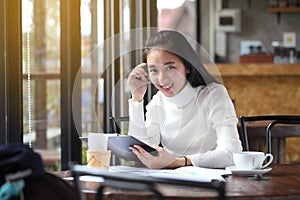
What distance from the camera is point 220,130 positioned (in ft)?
7.56

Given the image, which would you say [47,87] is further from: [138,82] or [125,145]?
[125,145]

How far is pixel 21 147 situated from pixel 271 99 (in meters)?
5.63

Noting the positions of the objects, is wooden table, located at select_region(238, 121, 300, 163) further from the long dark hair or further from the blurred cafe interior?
the long dark hair

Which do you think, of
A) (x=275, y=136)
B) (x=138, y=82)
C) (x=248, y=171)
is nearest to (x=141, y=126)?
(x=138, y=82)

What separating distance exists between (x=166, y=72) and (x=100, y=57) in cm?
172

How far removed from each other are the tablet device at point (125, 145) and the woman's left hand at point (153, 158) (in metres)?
0.01

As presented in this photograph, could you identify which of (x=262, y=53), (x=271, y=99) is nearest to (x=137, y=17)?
(x=271, y=99)

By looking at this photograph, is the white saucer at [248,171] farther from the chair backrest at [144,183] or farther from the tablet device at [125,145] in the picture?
the chair backrest at [144,183]

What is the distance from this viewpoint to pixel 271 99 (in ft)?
22.1

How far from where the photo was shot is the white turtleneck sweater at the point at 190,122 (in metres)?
2.35

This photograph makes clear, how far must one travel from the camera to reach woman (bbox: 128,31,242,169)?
7.69 feet

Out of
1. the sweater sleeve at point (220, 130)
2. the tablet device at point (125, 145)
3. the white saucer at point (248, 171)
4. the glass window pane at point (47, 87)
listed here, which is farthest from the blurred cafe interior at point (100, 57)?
the white saucer at point (248, 171)

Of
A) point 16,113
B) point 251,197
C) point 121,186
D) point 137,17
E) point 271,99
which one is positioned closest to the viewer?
point 121,186

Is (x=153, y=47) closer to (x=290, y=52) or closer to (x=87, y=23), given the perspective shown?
(x=87, y=23)
